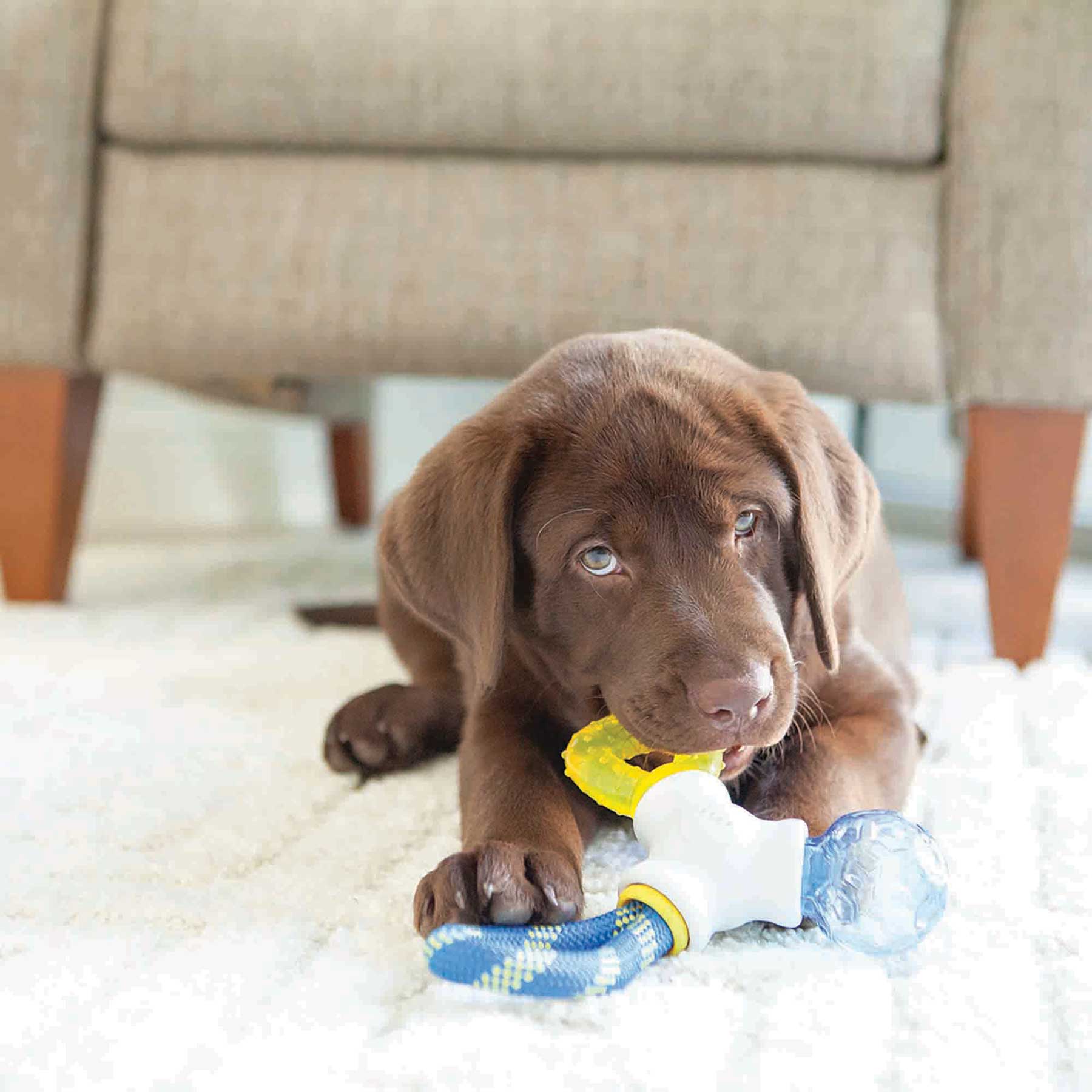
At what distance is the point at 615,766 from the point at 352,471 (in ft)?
12.5

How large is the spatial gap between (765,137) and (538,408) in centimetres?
126

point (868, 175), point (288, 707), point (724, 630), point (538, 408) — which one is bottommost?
point (288, 707)

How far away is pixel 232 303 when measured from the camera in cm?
279

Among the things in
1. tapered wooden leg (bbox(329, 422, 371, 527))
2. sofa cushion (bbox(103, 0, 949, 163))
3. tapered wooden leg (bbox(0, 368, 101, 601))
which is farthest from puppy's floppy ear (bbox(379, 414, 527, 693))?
tapered wooden leg (bbox(329, 422, 371, 527))

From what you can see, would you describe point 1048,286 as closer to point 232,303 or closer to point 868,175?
point 868,175

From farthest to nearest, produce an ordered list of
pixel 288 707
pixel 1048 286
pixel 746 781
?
pixel 1048 286 < pixel 288 707 < pixel 746 781

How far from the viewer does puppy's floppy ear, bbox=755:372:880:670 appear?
1.56m

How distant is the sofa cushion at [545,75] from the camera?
2.53 metres

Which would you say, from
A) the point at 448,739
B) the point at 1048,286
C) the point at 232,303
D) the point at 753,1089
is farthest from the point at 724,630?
the point at 232,303

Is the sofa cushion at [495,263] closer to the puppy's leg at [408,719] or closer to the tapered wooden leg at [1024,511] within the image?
the tapered wooden leg at [1024,511]

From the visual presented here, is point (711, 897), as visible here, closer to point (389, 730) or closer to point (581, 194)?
point (389, 730)

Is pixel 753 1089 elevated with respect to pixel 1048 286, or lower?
lower

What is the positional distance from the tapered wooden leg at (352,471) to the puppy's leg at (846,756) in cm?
349

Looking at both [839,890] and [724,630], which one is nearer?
[839,890]
